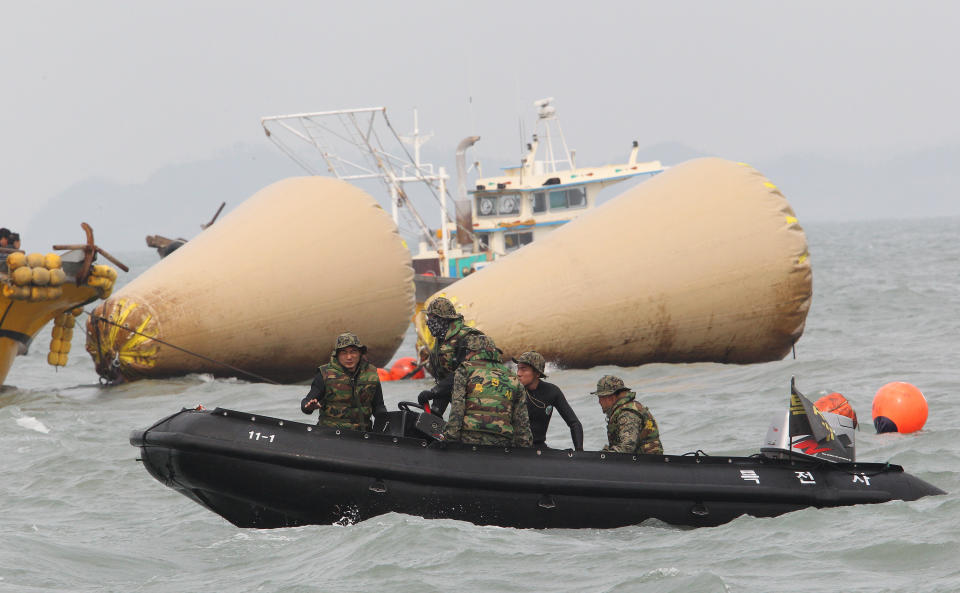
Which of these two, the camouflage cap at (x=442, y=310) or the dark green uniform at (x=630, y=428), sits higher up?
the camouflage cap at (x=442, y=310)

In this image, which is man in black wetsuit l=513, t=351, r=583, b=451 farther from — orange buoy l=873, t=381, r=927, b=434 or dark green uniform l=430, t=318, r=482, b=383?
orange buoy l=873, t=381, r=927, b=434

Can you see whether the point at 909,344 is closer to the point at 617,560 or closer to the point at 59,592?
the point at 617,560

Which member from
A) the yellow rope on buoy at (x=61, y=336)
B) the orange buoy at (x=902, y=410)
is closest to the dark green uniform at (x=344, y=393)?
the orange buoy at (x=902, y=410)

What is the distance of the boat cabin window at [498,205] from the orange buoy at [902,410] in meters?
→ 17.3

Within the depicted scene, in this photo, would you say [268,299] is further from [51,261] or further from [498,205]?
[498,205]

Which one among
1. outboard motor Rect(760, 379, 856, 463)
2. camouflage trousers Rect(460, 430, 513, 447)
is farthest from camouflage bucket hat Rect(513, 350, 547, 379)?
outboard motor Rect(760, 379, 856, 463)

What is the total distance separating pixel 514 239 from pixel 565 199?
150 cm

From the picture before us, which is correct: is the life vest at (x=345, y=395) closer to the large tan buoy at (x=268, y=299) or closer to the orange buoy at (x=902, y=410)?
the orange buoy at (x=902, y=410)

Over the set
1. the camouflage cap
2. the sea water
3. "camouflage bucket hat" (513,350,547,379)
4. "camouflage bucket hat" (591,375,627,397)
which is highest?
the camouflage cap

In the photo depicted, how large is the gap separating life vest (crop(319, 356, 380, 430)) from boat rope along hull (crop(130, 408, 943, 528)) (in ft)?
0.94

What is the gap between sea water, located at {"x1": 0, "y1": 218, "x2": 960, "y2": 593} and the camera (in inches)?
282

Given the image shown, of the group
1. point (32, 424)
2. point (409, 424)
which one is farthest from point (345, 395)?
point (32, 424)

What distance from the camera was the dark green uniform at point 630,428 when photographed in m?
8.54

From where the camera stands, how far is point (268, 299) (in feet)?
52.6
